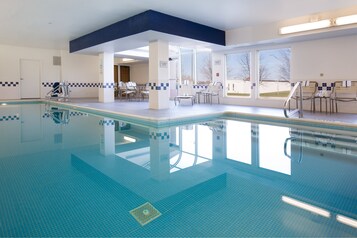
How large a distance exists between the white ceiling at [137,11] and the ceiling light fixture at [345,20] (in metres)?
0.24

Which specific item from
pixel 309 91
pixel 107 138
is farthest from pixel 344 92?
pixel 107 138

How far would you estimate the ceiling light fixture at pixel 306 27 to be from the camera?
541cm

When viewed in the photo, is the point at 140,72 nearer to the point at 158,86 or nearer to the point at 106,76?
the point at 106,76

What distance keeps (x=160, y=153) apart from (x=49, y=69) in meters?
9.84

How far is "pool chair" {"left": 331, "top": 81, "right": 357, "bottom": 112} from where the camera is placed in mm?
5769

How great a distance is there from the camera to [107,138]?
3871 millimetres

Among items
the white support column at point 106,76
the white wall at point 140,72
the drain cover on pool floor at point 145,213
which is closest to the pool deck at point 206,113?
the white support column at point 106,76

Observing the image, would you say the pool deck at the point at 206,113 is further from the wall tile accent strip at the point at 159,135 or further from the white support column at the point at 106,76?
the white support column at the point at 106,76

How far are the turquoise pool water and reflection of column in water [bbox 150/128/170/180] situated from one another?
0.01m

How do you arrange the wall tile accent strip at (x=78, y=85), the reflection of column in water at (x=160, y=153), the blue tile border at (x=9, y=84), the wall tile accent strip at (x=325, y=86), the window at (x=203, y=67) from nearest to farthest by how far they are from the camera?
the reflection of column in water at (x=160, y=153)
the wall tile accent strip at (x=325, y=86)
the window at (x=203, y=67)
the blue tile border at (x=9, y=84)
the wall tile accent strip at (x=78, y=85)

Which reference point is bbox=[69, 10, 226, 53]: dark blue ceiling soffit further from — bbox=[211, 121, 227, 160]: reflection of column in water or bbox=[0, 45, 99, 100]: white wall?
bbox=[0, 45, 99, 100]: white wall


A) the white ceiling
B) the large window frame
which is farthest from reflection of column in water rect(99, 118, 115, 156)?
the large window frame

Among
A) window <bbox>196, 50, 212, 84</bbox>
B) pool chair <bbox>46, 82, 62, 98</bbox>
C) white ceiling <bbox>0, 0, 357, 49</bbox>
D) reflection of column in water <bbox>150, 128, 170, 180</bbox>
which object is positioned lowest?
reflection of column in water <bbox>150, 128, 170, 180</bbox>

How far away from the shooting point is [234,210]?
158cm
